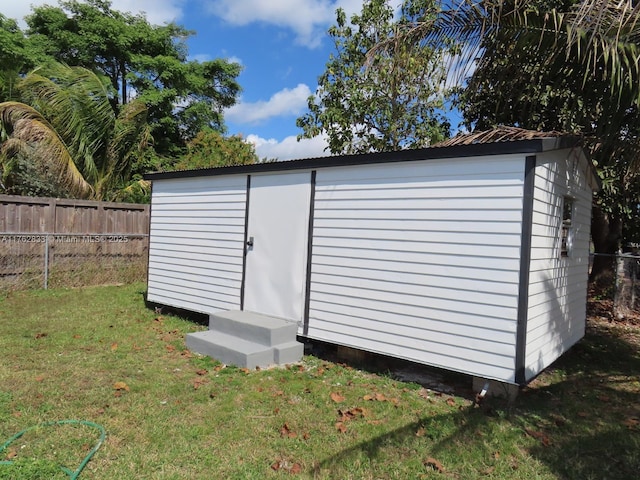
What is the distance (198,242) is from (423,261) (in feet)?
12.3

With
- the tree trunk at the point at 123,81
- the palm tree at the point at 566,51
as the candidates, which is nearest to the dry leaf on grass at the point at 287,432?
the palm tree at the point at 566,51

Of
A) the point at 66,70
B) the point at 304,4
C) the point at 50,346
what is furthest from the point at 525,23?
the point at 66,70

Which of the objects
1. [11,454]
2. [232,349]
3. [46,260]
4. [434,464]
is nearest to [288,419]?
[434,464]

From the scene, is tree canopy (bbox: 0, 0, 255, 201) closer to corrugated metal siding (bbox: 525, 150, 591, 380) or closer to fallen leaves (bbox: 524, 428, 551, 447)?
corrugated metal siding (bbox: 525, 150, 591, 380)

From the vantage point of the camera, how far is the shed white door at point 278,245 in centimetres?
552

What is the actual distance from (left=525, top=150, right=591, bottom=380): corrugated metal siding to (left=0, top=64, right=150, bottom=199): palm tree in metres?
11.5

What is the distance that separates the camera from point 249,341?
207 inches

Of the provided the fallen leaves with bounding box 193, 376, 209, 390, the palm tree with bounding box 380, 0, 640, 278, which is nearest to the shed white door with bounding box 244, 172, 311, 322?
the fallen leaves with bounding box 193, 376, 209, 390

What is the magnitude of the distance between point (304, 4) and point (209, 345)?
9.93m

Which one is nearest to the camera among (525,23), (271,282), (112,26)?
(525,23)

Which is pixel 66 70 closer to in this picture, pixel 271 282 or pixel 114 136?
pixel 114 136

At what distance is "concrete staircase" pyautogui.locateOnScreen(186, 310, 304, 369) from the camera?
4.88 m

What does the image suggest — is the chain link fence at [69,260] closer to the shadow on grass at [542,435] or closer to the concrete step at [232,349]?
the concrete step at [232,349]

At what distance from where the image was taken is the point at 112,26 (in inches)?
730
